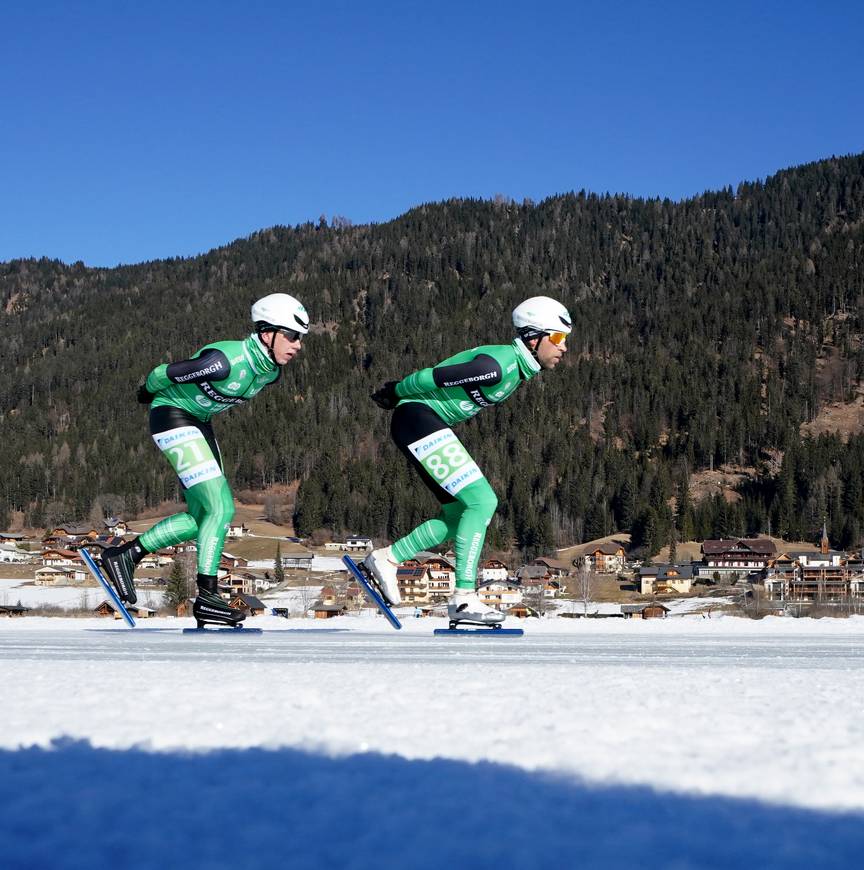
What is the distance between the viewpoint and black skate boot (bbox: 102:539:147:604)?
22.3ft

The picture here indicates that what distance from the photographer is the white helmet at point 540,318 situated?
20.9 feet

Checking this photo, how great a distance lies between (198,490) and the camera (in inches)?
260

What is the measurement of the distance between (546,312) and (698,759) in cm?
490

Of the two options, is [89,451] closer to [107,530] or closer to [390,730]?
[107,530]

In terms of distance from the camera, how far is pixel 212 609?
6.39m

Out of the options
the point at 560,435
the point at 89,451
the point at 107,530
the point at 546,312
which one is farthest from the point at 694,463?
the point at 546,312

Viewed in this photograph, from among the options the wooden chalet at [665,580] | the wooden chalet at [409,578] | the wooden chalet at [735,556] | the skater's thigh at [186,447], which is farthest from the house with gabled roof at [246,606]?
the wooden chalet at [735,556]

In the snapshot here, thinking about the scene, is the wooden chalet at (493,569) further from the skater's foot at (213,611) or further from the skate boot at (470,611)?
the skate boot at (470,611)

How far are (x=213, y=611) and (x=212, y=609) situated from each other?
0.05ft

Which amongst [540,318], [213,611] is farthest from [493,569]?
[540,318]

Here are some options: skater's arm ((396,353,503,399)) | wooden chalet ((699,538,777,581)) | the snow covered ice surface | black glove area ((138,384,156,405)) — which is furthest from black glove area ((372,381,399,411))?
wooden chalet ((699,538,777,581))

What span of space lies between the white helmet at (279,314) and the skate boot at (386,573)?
1.57 meters

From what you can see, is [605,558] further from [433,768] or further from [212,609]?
[433,768]

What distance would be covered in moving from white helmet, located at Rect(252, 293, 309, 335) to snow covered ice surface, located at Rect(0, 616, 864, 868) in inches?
149
